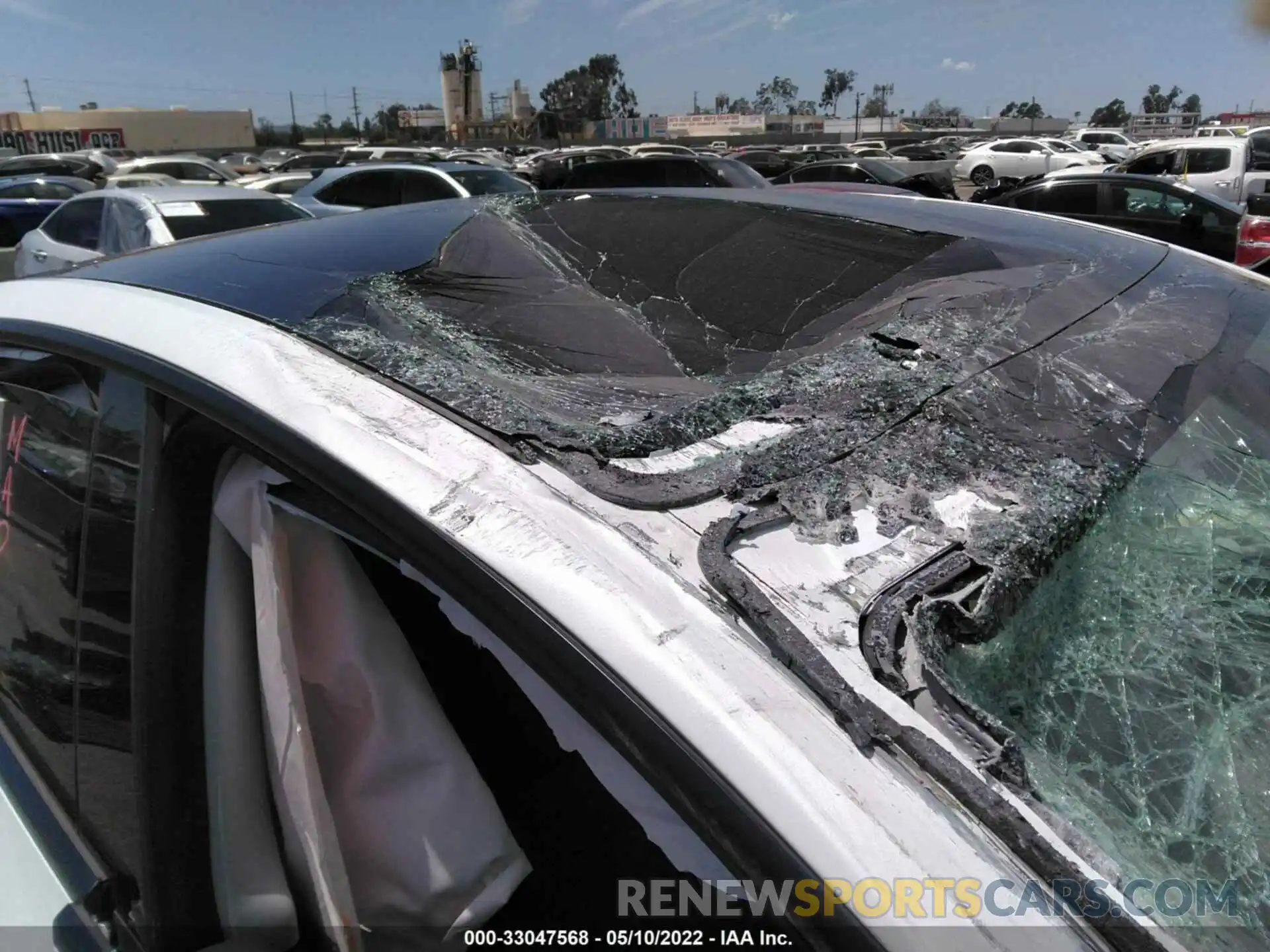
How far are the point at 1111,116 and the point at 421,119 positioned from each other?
68.1 metres

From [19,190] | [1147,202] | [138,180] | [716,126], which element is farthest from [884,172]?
[716,126]

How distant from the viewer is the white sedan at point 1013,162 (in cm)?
2573

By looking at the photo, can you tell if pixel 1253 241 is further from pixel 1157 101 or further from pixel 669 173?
pixel 1157 101

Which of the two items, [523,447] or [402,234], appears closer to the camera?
[523,447]

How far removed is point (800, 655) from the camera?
0.78 metres

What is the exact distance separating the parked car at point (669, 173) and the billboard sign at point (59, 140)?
4826cm

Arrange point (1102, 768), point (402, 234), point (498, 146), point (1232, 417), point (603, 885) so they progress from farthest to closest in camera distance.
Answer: point (498, 146)
point (402, 234)
point (1232, 417)
point (603, 885)
point (1102, 768)

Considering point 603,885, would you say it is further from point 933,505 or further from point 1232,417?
point 1232,417

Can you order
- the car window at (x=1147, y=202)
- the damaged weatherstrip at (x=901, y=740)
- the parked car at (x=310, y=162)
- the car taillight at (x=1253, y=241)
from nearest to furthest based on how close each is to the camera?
1. the damaged weatherstrip at (x=901, y=740)
2. the car taillight at (x=1253, y=241)
3. the car window at (x=1147, y=202)
4. the parked car at (x=310, y=162)

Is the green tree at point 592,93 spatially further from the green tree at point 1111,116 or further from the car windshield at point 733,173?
the car windshield at point 733,173

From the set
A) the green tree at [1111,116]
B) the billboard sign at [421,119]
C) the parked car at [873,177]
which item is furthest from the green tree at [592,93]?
the parked car at [873,177]

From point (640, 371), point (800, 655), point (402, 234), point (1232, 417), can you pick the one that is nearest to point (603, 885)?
point (800, 655)

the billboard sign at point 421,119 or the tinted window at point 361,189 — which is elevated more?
the billboard sign at point 421,119

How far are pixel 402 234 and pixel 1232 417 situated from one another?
172cm
